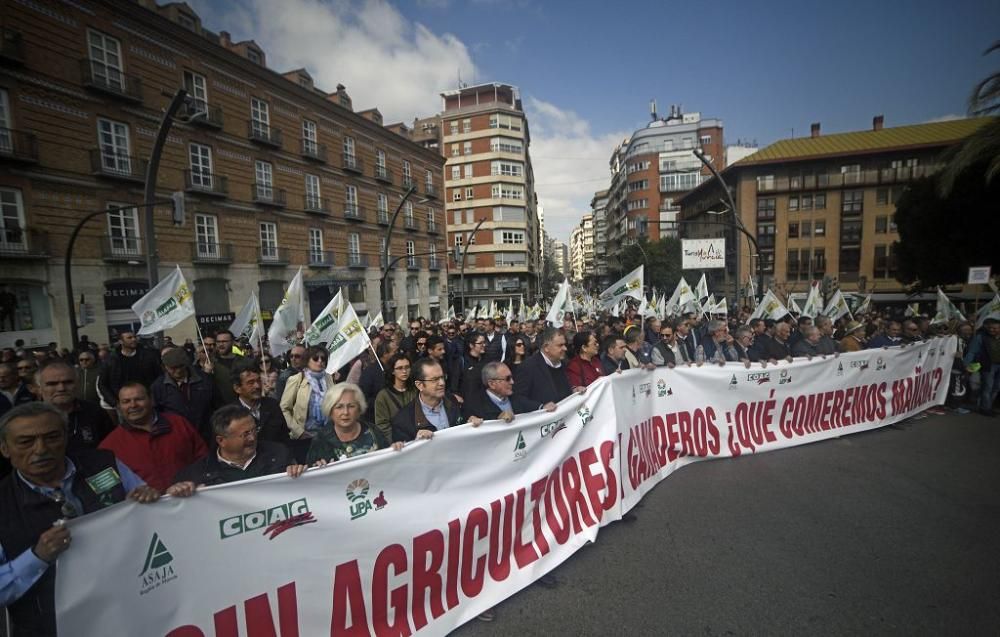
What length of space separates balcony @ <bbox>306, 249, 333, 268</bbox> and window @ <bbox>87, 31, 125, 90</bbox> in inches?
449

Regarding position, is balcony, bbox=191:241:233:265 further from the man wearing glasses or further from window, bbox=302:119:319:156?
the man wearing glasses

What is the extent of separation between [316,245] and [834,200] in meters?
45.5

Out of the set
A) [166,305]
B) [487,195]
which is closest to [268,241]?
[166,305]

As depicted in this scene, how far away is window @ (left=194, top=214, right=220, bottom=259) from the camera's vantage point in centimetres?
2116

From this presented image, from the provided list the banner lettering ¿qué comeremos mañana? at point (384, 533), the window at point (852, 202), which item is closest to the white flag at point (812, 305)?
the banner lettering ¿qué comeremos mañana? at point (384, 533)

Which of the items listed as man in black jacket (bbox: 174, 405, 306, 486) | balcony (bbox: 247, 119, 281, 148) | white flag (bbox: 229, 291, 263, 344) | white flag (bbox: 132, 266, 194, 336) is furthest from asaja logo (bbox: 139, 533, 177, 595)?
balcony (bbox: 247, 119, 281, 148)

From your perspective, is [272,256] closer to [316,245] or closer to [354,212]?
[316,245]

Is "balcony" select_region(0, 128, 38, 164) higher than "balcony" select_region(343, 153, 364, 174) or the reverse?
the reverse

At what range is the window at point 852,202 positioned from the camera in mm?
41250

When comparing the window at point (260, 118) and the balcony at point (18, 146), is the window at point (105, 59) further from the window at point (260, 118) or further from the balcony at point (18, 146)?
the window at point (260, 118)

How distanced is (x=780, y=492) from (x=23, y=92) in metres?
24.3

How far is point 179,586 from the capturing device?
2049 mm

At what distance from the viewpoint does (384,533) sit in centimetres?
263

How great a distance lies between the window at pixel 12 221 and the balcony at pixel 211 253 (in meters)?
5.72
